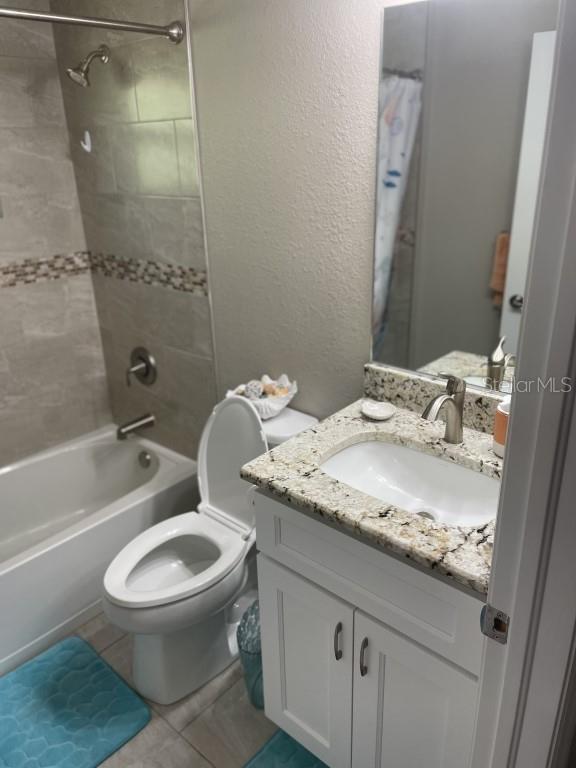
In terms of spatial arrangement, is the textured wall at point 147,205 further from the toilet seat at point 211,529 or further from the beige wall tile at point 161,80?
the toilet seat at point 211,529

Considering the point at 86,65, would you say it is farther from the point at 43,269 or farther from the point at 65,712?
the point at 65,712

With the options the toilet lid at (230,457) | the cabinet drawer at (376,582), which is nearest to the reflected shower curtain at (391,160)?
the toilet lid at (230,457)

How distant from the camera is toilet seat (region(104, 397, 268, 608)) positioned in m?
1.81

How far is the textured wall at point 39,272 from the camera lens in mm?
2166

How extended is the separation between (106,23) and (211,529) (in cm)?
156

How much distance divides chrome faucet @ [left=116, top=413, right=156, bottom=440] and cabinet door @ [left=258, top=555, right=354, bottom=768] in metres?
1.21

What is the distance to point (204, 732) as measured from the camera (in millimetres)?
1739

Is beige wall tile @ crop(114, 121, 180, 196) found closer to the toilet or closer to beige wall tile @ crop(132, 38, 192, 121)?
beige wall tile @ crop(132, 38, 192, 121)

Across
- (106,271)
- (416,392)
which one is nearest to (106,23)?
(106,271)

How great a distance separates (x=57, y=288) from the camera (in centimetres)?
246

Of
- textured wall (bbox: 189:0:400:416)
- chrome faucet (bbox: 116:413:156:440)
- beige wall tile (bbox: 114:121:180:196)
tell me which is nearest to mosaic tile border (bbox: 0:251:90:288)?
beige wall tile (bbox: 114:121:180:196)

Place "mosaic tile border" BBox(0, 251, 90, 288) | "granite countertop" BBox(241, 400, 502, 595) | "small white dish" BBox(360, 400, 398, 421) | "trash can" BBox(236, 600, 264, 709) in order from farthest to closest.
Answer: "mosaic tile border" BBox(0, 251, 90, 288) < "trash can" BBox(236, 600, 264, 709) < "small white dish" BBox(360, 400, 398, 421) < "granite countertop" BBox(241, 400, 502, 595)

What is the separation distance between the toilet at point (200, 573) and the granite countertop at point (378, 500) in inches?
13.1

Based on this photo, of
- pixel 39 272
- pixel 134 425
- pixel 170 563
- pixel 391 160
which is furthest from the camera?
pixel 134 425
